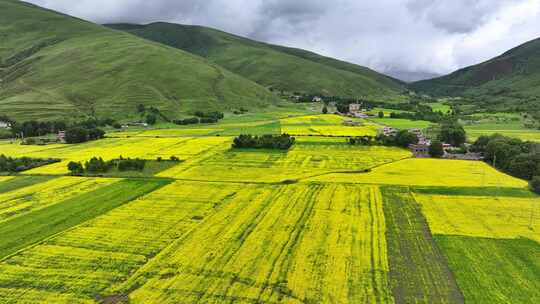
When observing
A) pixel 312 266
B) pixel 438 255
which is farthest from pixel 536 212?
pixel 312 266

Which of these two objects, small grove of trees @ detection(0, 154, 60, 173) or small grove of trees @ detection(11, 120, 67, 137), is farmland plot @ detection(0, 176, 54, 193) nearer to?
small grove of trees @ detection(0, 154, 60, 173)

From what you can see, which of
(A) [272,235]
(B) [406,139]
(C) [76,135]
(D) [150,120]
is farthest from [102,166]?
(D) [150,120]

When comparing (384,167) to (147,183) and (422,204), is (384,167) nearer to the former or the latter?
(422,204)

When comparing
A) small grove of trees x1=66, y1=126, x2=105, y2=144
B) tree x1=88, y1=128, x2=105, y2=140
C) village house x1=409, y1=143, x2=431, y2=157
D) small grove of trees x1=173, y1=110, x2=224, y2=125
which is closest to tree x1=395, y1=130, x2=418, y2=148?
village house x1=409, y1=143, x2=431, y2=157

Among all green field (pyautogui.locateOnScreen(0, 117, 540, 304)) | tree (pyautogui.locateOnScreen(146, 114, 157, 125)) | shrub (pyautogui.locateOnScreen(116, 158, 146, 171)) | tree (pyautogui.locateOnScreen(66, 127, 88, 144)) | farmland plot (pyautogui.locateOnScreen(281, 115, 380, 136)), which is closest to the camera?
green field (pyautogui.locateOnScreen(0, 117, 540, 304))

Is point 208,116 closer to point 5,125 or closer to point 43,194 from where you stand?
point 5,125

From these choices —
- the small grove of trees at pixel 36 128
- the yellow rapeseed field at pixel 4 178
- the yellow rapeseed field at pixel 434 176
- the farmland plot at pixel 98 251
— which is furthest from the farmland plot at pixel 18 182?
the small grove of trees at pixel 36 128

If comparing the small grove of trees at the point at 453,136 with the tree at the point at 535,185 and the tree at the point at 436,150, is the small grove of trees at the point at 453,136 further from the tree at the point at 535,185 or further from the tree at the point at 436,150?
the tree at the point at 535,185
